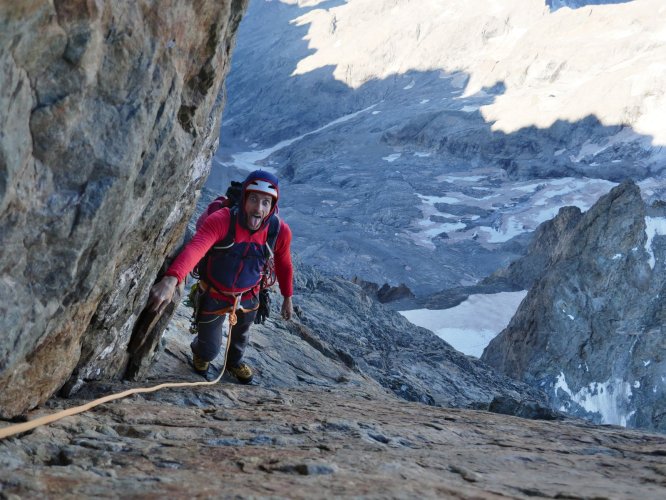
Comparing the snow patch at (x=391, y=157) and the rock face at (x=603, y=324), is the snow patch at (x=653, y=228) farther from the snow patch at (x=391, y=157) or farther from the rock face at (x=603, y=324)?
the snow patch at (x=391, y=157)

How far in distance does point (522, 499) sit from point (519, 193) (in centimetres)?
8175

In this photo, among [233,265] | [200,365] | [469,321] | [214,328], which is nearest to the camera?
[233,265]

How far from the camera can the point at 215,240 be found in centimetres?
524

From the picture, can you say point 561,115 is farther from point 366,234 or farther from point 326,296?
point 326,296

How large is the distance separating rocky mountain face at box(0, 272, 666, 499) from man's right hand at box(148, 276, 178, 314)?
71cm

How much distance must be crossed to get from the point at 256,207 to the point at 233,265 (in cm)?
67

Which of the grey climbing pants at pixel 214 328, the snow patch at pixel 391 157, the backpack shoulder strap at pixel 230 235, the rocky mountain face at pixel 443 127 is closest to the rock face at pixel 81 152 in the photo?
the backpack shoulder strap at pixel 230 235

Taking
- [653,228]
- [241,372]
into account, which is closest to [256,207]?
[241,372]

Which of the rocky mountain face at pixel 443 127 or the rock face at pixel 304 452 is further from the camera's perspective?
the rocky mountain face at pixel 443 127

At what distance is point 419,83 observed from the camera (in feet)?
408

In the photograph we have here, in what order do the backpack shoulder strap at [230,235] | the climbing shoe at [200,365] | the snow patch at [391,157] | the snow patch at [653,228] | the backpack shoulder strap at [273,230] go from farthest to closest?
the snow patch at [391,157] < the snow patch at [653,228] < the climbing shoe at [200,365] < the backpack shoulder strap at [273,230] < the backpack shoulder strap at [230,235]

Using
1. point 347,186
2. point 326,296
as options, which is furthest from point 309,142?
point 326,296

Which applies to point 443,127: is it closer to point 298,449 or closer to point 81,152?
point 298,449

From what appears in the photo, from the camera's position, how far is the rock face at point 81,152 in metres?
2.98
